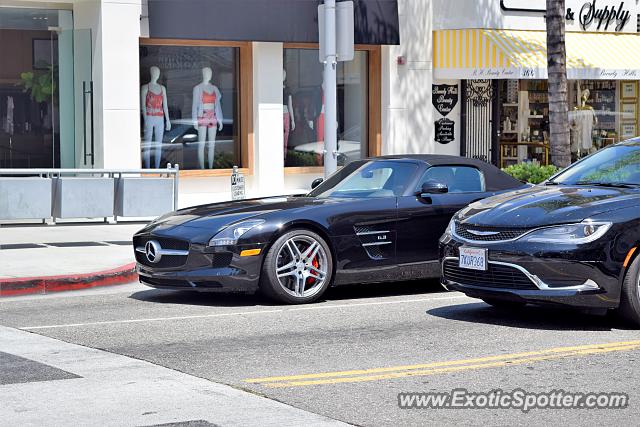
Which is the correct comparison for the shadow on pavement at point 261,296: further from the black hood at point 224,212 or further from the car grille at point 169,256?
the black hood at point 224,212

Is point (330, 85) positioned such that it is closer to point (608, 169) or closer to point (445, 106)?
point (608, 169)

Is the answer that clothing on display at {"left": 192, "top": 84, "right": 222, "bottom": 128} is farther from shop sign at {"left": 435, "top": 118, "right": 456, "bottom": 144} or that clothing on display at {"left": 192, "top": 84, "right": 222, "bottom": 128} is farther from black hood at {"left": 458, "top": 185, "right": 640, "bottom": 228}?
black hood at {"left": 458, "top": 185, "right": 640, "bottom": 228}

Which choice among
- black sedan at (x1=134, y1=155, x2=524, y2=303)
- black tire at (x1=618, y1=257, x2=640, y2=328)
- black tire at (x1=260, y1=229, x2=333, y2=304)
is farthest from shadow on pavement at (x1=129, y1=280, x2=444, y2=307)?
black tire at (x1=618, y1=257, x2=640, y2=328)

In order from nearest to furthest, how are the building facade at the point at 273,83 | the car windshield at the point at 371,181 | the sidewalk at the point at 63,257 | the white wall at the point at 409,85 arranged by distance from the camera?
the car windshield at the point at 371,181 → the sidewalk at the point at 63,257 → the building facade at the point at 273,83 → the white wall at the point at 409,85

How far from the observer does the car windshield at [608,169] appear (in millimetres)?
9789

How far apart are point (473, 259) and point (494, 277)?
239mm

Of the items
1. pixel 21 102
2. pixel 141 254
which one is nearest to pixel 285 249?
pixel 141 254

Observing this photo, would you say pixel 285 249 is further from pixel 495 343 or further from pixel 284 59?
pixel 284 59

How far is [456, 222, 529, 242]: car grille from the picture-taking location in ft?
29.9

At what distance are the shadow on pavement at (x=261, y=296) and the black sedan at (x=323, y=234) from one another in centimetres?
33

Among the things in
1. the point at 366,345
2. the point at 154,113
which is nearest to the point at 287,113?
the point at 154,113

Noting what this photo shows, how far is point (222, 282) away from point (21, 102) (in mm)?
10948

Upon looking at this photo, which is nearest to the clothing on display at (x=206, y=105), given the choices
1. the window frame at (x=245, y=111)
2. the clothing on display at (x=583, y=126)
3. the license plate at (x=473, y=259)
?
the window frame at (x=245, y=111)

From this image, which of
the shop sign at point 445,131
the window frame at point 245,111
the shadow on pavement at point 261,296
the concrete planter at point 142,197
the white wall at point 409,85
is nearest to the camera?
the shadow on pavement at point 261,296
